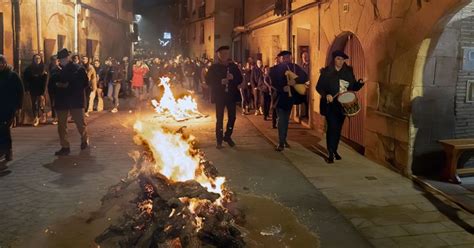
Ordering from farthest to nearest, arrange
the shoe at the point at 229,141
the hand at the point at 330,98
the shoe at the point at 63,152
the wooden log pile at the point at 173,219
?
the shoe at the point at 229,141
the shoe at the point at 63,152
the hand at the point at 330,98
the wooden log pile at the point at 173,219

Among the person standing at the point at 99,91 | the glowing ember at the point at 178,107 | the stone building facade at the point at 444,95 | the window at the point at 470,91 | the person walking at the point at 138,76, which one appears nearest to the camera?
the stone building facade at the point at 444,95

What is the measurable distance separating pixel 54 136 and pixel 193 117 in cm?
446

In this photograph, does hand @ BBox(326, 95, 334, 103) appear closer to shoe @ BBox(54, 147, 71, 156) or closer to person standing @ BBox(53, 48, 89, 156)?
person standing @ BBox(53, 48, 89, 156)

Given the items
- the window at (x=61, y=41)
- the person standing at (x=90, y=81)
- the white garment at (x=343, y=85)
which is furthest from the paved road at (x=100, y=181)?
the window at (x=61, y=41)

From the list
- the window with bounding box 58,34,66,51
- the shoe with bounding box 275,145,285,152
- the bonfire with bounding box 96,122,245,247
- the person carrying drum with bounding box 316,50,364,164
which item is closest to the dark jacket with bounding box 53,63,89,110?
the bonfire with bounding box 96,122,245,247

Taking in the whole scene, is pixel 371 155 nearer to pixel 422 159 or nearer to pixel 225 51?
pixel 422 159

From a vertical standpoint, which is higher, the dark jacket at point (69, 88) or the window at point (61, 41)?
the window at point (61, 41)

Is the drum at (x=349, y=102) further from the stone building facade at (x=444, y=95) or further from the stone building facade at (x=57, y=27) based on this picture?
the stone building facade at (x=57, y=27)

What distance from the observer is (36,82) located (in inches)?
503

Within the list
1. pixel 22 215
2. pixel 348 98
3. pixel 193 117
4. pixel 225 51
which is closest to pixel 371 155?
pixel 348 98

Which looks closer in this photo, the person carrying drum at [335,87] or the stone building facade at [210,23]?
the person carrying drum at [335,87]

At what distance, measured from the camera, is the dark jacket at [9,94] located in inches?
324

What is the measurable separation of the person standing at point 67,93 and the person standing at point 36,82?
158 inches

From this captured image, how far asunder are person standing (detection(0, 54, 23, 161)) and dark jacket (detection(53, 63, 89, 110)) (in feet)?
2.49
